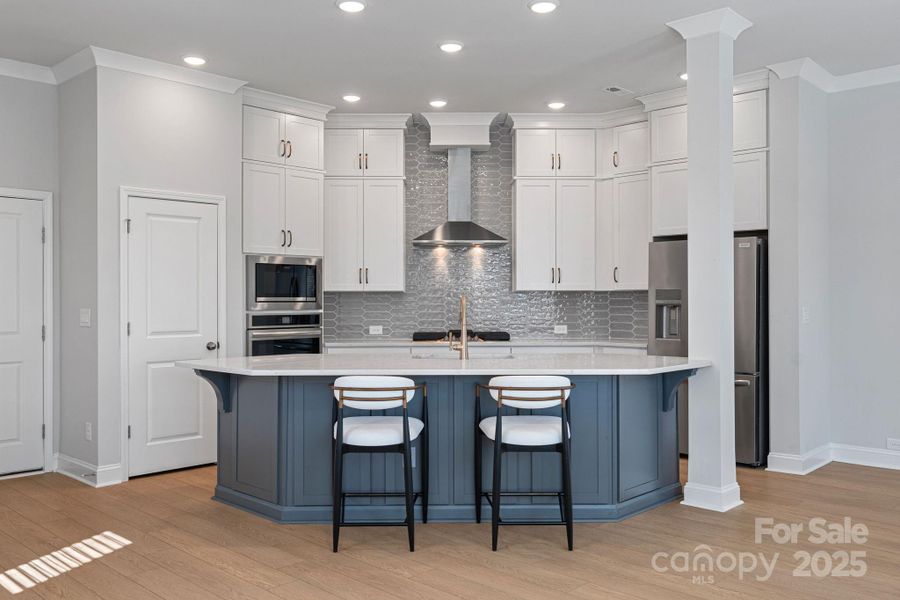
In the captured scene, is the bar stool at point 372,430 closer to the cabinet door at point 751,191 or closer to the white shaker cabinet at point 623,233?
the cabinet door at point 751,191

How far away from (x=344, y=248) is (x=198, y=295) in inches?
63.9

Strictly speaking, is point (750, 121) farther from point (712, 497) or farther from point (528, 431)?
point (528, 431)

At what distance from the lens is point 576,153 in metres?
6.73

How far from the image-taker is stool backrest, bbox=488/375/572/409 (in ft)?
12.0

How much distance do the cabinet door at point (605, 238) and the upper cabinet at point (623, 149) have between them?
0.13 metres

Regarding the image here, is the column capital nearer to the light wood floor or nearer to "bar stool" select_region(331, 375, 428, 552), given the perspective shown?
"bar stool" select_region(331, 375, 428, 552)

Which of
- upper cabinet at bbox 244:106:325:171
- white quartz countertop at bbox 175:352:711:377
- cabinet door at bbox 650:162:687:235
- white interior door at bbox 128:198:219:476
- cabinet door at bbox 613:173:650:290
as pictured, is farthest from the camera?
cabinet door at bbox 613:173:650:290

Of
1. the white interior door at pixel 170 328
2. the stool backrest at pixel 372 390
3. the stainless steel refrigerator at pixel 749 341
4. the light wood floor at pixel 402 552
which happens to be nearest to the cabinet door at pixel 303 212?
the white interior door at pixel 170 328

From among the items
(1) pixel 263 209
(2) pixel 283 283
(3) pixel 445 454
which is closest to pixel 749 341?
(3) pixel 445 454

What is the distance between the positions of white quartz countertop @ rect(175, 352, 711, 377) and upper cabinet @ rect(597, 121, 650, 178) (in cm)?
249

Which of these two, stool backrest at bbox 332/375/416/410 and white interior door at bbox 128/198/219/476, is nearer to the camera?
stool backrest at bbox 332/375/416/410

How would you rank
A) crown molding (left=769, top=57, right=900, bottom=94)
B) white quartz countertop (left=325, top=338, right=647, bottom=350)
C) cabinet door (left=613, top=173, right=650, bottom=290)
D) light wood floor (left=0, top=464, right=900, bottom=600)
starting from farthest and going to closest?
white quartz countertop (left=325, top=338, right=647, bottom=350)
cabinet door (left=613, top=173, right=650, bottom=290)
crown molding (left=769, top=57, right=900, bottom=94)
light wood floor (left=0, top=464, right=900, bottom=600)

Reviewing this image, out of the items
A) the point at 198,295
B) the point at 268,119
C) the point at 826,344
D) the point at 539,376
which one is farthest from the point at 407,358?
the point at 826,344

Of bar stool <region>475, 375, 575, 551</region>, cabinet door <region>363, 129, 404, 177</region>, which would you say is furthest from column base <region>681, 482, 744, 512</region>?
cabinet door <region>363, 129, 404, 177</region>
